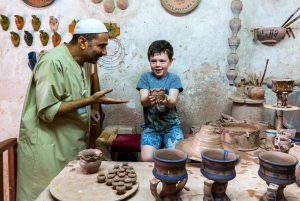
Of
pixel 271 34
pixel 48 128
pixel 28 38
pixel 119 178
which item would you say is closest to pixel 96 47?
pixel 48 128

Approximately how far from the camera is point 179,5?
276 cm

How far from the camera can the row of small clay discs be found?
124 cm

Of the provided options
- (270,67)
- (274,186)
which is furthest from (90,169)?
(270,67)

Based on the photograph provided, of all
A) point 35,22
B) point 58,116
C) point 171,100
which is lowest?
point 58,116

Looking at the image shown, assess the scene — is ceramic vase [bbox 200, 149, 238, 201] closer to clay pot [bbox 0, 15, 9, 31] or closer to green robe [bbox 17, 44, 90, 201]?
green robe [bbox 17, 44, 90, 201]

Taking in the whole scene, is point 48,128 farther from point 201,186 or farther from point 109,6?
point 109,6

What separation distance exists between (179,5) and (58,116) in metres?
1.71

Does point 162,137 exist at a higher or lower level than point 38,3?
lower

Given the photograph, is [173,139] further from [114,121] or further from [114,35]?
[114,35]

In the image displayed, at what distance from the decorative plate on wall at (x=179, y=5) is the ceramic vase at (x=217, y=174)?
1.97 metres

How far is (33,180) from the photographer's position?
198cm

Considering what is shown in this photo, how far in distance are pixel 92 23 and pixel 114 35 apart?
890mm

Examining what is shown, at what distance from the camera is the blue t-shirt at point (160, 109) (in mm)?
2297

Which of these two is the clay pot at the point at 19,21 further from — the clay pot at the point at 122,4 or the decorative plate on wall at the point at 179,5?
the decorative plate on wall at the point at 179,5
